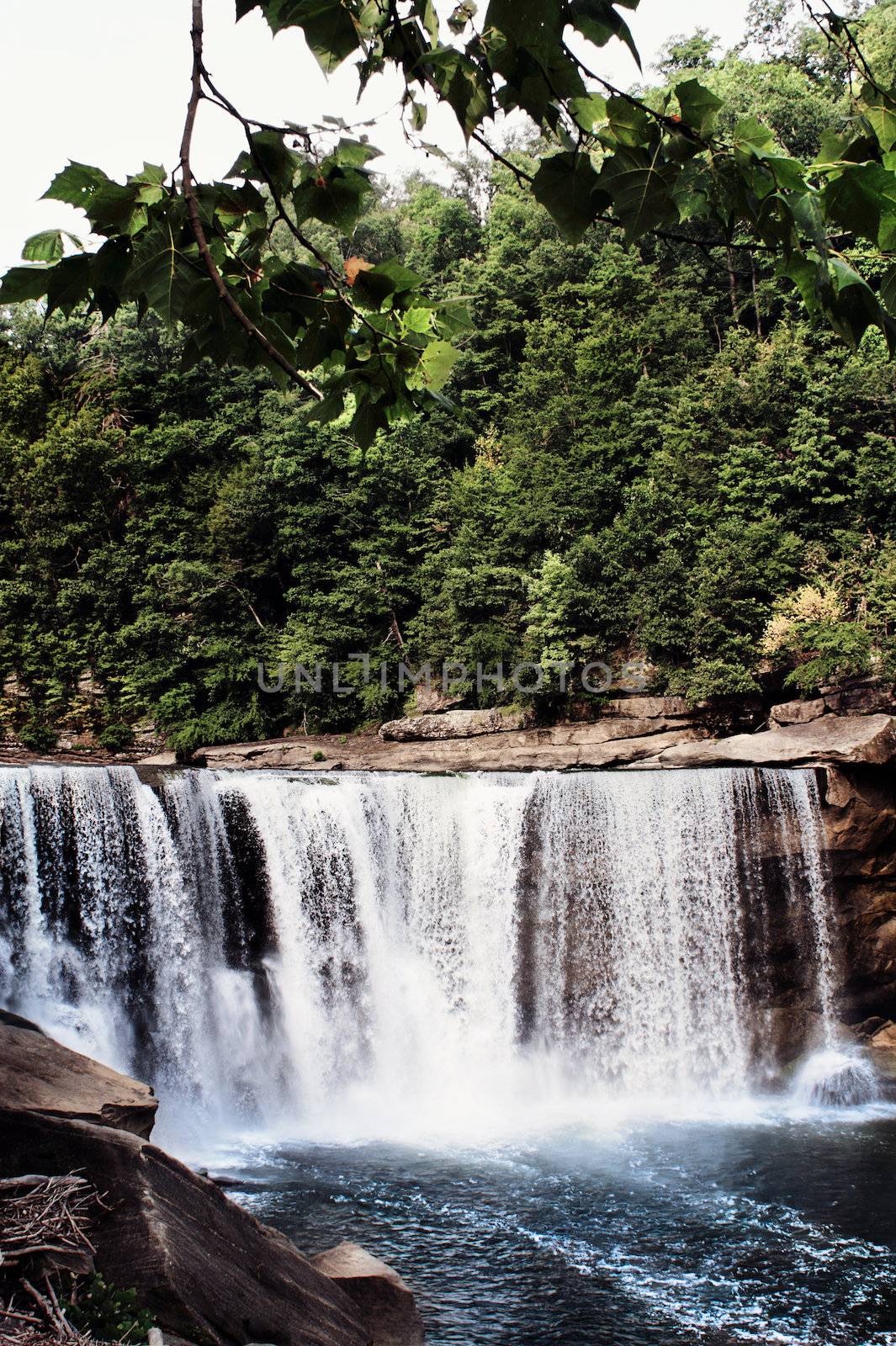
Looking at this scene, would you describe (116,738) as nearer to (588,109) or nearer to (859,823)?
(859,823)

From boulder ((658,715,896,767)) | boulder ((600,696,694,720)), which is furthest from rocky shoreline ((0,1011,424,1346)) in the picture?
boulder ((600,696,694,720))

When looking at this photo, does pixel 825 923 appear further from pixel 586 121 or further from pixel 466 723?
pixel 586 121

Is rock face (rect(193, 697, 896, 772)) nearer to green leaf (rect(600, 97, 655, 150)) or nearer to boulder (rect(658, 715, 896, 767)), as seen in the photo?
boulder (rect(658, 715, 896, 767))

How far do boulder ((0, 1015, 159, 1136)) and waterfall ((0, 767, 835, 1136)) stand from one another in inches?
189

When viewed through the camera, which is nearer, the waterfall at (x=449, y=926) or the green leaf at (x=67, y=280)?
the green leaf at (x=67, y=280)

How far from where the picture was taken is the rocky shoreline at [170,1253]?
12.9ft

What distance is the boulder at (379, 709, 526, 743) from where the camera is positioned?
1875 centimetres

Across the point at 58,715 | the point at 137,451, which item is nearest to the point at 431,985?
the point at 58,715

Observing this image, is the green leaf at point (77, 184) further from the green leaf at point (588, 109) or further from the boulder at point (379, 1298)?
the boulder at point (379, 1298)

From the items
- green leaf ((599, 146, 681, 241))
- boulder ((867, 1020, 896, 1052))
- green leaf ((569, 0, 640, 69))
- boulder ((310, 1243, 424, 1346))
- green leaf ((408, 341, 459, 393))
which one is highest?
green leaf ((569, 0, 640, 69))

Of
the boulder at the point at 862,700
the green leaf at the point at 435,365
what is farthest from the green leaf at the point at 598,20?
the boulder at the point at 862,700

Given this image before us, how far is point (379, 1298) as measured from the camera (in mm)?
5551

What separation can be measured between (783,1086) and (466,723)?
28.7ft

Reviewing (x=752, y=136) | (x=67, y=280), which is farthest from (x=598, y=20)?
(x=67, y=280)
